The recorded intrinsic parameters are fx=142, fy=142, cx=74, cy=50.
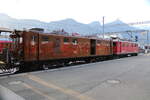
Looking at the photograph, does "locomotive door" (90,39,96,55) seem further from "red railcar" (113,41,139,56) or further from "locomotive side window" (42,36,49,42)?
"locomotive side window" (42,36,49,42)

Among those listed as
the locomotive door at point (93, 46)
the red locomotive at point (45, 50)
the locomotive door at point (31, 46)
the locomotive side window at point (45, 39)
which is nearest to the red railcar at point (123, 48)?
the red locomotive at point (45, 50)

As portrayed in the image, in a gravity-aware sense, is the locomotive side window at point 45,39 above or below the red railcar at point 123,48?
above

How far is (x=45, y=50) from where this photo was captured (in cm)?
1152

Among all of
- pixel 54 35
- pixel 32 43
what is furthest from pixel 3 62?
pixel 54 35

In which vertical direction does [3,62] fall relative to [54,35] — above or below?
below

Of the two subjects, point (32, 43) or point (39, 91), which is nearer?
point (39, 91)

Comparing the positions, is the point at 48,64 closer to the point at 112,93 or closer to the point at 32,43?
the point at 32,43

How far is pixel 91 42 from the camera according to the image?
17.3 meters

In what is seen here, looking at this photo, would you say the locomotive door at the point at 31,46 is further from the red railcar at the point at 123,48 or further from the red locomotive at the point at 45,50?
the red railcar at the point at 123,48

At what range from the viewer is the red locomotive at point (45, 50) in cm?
1013

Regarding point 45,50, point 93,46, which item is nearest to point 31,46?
point 45,50

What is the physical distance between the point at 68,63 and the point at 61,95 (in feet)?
29.6

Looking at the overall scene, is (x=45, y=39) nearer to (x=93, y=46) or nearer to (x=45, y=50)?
(x=45, y=50)

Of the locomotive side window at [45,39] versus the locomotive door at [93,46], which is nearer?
the locomotive side window at [45,39]
